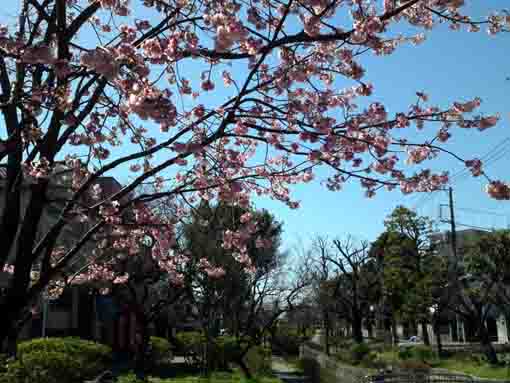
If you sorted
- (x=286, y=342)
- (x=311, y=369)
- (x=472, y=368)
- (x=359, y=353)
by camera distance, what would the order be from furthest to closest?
(x=286, y=342)
(x=359, y=353)
(x=472, y=368)
(x=311, y=369)

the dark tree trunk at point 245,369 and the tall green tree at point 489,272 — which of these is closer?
the dark tree trunk at point 245,369

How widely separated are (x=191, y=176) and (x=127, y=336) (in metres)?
27.0

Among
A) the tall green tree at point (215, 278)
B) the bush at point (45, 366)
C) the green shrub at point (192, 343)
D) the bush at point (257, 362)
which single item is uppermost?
the tall green tree at point (215, 278)

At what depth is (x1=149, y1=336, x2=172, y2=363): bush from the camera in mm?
19094

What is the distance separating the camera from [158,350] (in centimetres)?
1972

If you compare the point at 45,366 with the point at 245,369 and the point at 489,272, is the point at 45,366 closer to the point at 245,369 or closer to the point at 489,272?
the point at 245,369

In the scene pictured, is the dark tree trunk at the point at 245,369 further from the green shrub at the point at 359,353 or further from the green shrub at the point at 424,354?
the green shrub at the point at 424,354

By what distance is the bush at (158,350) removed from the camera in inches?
752

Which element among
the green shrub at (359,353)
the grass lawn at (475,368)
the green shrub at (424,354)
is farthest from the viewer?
the green shrub at (424,354)

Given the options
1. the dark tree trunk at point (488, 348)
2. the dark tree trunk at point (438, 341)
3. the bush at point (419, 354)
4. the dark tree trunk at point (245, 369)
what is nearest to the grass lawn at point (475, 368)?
the dark tree trunk at point (488, 348)

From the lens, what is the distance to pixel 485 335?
63.6 ft

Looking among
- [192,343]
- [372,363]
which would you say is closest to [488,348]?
[372,363]

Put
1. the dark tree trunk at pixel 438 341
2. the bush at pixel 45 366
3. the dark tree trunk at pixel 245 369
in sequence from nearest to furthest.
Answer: the bush at pixel 45 366 → the dark tree trunk at pixel 245 369 → the dark tree trunk at pixel 438 341

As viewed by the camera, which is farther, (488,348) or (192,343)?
(192,343)
